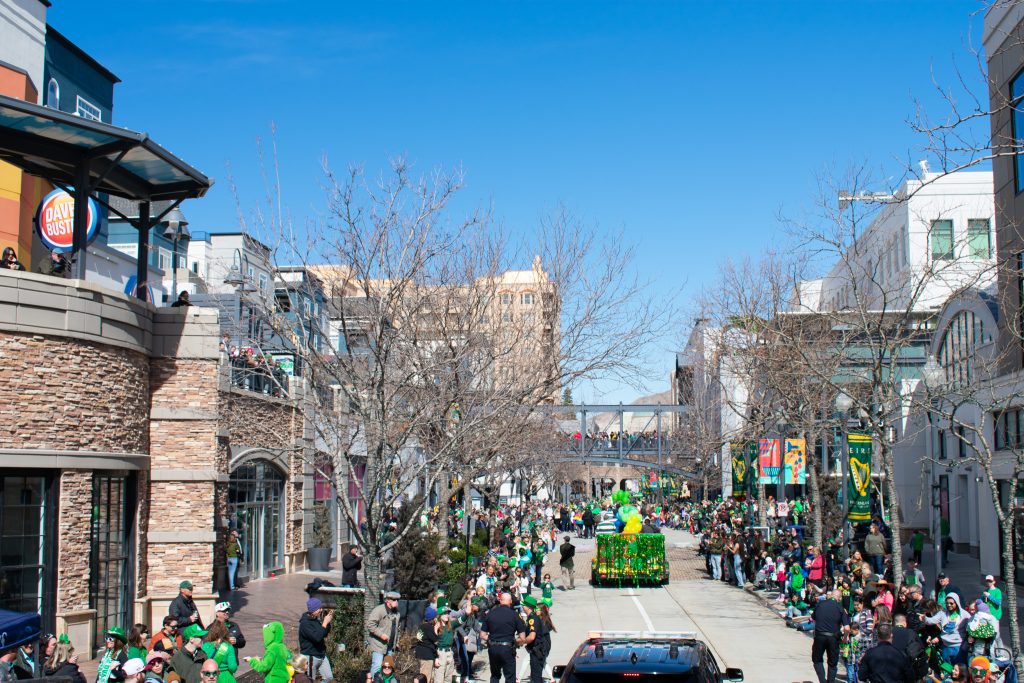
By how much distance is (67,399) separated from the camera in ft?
55.2

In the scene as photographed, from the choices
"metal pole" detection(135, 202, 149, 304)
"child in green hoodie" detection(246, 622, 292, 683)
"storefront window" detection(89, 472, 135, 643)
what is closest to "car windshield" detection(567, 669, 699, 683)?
"child in green hoodie" detection(246, 622, 292, 683)

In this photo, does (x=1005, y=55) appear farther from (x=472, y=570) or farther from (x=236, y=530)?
(x=236, y=530)

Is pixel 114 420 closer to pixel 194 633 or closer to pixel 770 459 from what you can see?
pixel 194 633

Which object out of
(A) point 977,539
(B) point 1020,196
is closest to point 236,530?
(B) point 1020,196

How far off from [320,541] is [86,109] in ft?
52.9

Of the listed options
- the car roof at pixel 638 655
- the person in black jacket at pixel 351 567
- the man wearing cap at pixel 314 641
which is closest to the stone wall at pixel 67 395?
the man wearing cap at pixel 314 641

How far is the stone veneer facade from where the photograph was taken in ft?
53.4

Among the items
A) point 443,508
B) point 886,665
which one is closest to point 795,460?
point 443,508

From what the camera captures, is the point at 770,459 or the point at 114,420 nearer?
the point at 114,420

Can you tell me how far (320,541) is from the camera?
112ft

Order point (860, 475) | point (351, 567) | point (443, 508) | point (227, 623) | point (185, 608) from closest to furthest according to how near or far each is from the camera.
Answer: point (227, 623) → point (185, 608) → point (351, 567) → point (860, 475) → point (443, 508)

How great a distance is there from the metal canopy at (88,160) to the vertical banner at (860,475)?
→ 15.2 metres

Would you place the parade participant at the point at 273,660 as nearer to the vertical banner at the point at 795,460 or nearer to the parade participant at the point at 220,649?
the parade participant at the point at 220,649

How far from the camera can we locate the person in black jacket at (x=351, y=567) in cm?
2269
